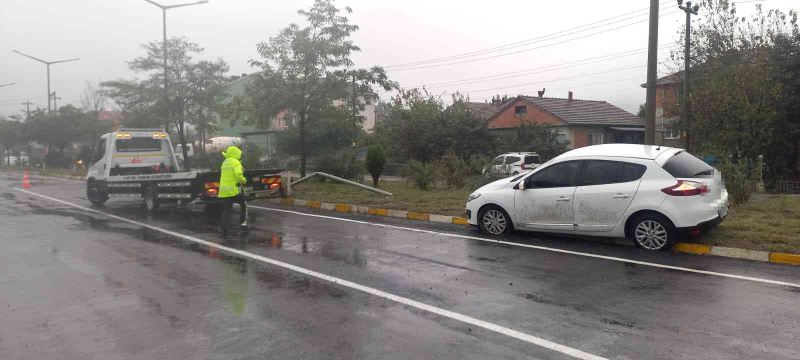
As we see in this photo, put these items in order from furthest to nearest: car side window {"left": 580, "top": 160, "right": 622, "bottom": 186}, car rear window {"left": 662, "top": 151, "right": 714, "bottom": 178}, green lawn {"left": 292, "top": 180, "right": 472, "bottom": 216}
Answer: green lawn {"left": 292, "top": 180, "right": 472, "bottom": 216} < car side window {"left": 580, "top": 160, "right": 622, "bottom": 186} < car rear window {"left": 662, "top": 151, "right": 714, "bottom": 178}

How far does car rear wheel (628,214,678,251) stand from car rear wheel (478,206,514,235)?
2113 mm

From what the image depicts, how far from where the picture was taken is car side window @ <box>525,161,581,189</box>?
9469 millimetres

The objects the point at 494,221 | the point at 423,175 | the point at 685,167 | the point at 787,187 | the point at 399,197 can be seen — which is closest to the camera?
the point at 685,167

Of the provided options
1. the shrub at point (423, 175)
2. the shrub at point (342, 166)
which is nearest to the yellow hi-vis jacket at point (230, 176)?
the shrub at point (423, 175)

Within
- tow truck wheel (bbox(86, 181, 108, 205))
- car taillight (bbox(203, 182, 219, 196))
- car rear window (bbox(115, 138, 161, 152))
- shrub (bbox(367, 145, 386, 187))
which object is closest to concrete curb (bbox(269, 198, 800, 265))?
car taillight (bbox(203, 182, 219, 196))

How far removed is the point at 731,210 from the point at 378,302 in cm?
900

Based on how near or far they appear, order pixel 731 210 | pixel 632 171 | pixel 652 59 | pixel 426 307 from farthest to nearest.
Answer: pixel 652 59
pixel 731 210
pixel 632 171
pixel 426 307

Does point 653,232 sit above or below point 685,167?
below

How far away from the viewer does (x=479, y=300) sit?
6035 mm

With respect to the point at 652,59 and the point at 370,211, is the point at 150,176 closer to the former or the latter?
the point at 370,211

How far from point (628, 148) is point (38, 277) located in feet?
29.0

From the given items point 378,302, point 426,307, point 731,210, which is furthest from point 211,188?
point 731,210

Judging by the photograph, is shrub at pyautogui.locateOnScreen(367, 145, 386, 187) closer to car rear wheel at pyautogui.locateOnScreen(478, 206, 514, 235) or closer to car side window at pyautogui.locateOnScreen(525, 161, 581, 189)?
car rear wheel at pyautogui.locateOnScreen(478, 206, 514, 235)

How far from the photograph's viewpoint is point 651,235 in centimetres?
870
